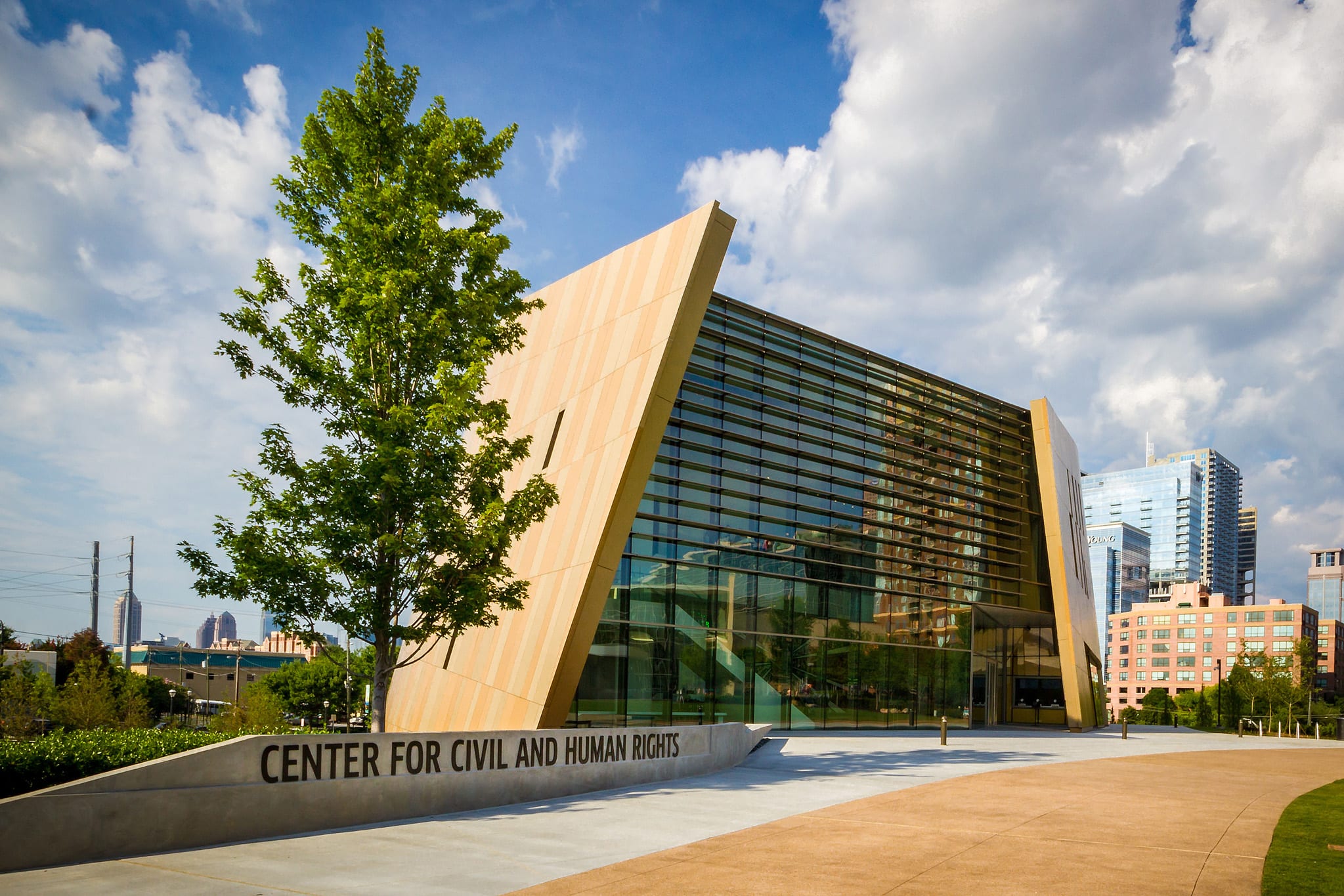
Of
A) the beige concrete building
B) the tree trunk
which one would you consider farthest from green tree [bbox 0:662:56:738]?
the beige concrete building

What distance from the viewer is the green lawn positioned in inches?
355

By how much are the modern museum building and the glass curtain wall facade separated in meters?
0.09

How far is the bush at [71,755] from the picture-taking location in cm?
1027

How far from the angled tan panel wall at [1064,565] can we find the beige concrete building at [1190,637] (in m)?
125

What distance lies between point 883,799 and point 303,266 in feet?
43.3

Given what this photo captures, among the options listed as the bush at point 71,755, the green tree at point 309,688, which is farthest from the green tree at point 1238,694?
the bush at point 71,755

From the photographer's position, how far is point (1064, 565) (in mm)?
40844

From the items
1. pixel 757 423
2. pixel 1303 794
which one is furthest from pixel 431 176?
pixel 1303 794

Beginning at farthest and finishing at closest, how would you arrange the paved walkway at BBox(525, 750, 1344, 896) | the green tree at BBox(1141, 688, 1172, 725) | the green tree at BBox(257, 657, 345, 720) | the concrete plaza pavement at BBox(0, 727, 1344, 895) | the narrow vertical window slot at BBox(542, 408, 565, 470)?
the green tree at BBox(257, 657, 345, 720) → the green tree at BBox(1141, 688, 1172, 725) → the narrow vertical window slot at BBox(542, 408, 565, 470) → the paved walkway at BBox(525, 750, 1344, 896) → the concrete plaza pavement at BBox(0, 727, 1344, 895)

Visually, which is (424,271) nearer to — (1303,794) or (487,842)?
(487,842)

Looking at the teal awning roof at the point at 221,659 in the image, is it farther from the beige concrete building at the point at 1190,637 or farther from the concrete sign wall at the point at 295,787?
the beige concrete building at the point at 1190,637

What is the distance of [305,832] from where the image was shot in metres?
11.6

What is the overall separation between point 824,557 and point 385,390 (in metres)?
20.7

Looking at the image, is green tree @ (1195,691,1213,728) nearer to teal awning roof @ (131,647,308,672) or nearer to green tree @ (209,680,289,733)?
green tree @ (209,680,289,733)
